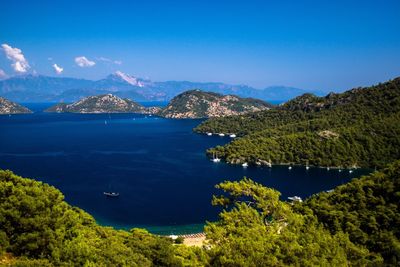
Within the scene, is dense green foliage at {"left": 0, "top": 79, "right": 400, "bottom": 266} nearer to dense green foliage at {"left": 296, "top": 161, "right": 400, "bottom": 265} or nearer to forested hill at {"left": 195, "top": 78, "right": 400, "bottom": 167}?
dense green foliage at {"left": 296, "top": 161, "right": 400, "bottom": 265}

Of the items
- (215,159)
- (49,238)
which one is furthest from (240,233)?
(215,159)

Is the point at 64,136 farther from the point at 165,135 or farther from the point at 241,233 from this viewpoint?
the point at 241,233

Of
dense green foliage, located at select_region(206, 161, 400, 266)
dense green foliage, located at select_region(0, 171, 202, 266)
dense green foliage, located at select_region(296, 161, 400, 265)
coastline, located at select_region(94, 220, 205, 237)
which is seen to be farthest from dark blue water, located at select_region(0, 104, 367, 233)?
dense green foliage, located at select_region(0, 171, 202, 266)

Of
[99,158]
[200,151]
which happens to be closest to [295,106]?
[200,151]

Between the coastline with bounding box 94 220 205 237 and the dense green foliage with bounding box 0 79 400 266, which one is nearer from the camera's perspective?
the dense green foliage with bounding box 0 79 400 266

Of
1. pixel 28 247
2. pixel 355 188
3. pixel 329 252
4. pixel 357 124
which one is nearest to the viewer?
pixel 329 252

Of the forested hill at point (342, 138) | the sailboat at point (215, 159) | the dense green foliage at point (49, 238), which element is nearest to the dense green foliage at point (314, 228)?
the dense green foliage at point (49, 238)
